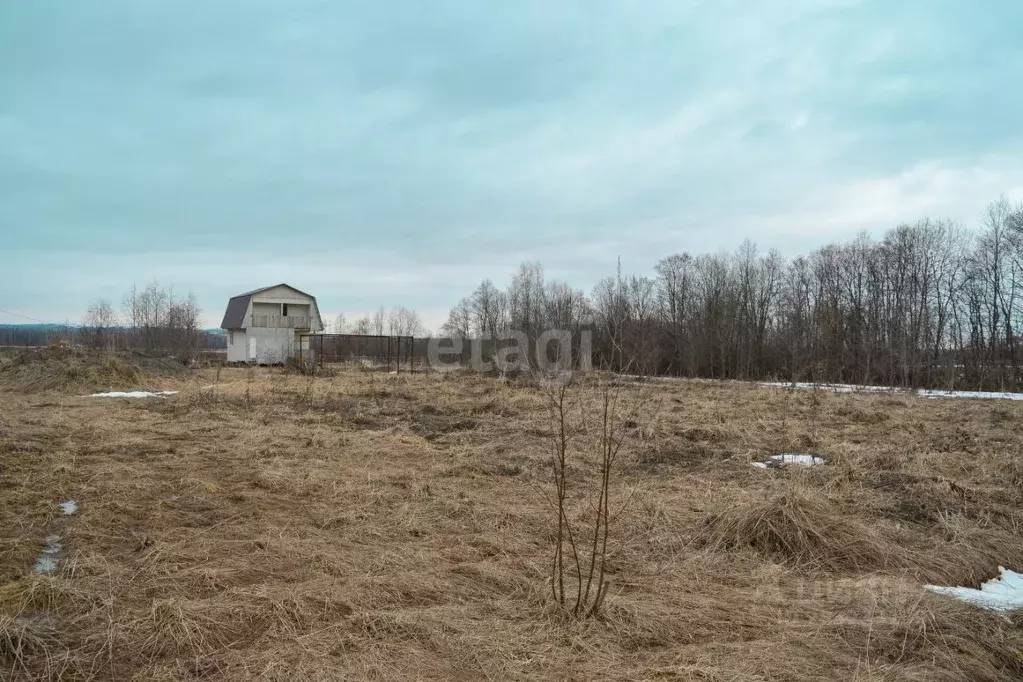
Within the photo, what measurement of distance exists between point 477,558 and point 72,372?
54.6 ft

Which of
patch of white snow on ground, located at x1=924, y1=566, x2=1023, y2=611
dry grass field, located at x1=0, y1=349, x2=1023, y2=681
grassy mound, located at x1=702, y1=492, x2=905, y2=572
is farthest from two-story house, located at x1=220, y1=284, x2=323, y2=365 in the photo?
patch of white snow on ground, located at x1=924, y1=566, x2=1023, y2=611

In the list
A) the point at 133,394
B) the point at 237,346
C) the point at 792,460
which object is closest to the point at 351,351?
the point at 237,346

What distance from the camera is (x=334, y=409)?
486 inches

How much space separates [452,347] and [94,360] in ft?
65.4

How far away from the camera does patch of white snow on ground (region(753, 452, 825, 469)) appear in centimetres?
719

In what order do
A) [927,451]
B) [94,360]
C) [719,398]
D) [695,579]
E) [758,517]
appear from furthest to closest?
1. [94,360]
2. [719,398]
3. [927,451]
4. [758,517]
5. [695,579]

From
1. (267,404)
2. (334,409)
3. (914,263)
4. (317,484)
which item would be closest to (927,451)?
(317,484)

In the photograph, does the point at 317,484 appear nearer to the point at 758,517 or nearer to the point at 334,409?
the point at 758,517

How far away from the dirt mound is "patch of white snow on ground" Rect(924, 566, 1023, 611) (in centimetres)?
1772

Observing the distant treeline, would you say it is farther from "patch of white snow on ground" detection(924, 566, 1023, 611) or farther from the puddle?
"patch of white snow on ground" detection(924, 566, 1023, 611)

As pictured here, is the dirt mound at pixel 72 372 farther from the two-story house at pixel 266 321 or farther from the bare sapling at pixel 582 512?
the two-story house at pixel 266 321

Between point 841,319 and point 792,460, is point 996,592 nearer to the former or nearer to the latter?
point 792,460

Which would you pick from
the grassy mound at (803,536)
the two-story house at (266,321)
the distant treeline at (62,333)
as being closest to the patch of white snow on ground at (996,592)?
the grassy mound at (803,536)

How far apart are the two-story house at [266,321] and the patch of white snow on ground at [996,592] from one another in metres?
33.8
